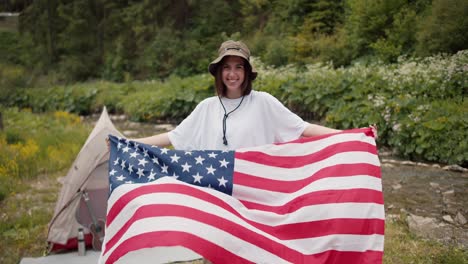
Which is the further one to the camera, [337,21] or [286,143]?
[337,21]

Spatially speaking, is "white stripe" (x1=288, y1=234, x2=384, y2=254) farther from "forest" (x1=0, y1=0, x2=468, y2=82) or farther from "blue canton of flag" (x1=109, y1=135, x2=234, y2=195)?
"forest" (x1=0, y1=0, x2=468, y2=82)

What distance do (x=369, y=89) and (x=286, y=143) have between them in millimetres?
7417

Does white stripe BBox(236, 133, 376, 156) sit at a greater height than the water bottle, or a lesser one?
greater

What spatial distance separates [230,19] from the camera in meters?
25.2

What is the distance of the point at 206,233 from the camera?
9.53 feet

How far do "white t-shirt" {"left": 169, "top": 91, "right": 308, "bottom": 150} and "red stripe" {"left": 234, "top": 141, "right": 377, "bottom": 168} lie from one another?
0.14 metres

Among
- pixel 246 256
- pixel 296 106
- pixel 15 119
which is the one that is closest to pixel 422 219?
pixel 246 256

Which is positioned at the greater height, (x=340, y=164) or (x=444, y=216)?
(x=340, y=164)

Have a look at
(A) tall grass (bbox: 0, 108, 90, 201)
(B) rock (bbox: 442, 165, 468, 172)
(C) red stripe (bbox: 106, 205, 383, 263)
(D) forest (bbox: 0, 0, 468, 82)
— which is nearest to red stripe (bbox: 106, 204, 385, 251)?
(C) red stripe (bbox: 106, 205, 383, 263)

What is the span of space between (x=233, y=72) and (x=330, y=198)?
3.98ft

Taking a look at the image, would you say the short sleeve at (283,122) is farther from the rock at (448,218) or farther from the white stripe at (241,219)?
the rock at (448,218)

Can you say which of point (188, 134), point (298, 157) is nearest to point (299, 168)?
point (298, 157)

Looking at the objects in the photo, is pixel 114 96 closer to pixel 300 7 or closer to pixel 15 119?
Answer: pixel 15 119

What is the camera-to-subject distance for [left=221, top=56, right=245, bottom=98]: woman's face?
3570 mm
